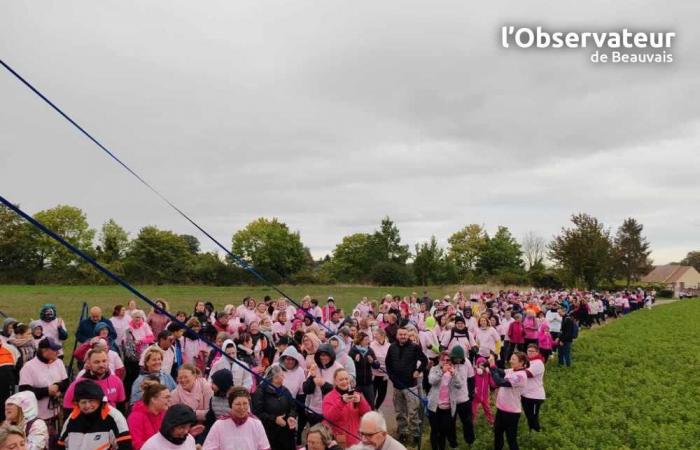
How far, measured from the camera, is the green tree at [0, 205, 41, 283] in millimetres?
57750

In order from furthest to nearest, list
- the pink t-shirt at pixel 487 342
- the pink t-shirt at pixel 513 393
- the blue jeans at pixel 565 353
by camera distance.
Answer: the blue jeans at pixel 565 353 < the pink t-shirt at pixel 487 342 < the pink t-shirt at pixel 513 393

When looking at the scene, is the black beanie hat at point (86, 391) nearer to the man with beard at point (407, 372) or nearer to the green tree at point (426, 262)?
the man with beard at point (407, 372)

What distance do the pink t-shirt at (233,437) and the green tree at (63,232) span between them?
61283 millimetres

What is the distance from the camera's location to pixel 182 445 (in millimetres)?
4297

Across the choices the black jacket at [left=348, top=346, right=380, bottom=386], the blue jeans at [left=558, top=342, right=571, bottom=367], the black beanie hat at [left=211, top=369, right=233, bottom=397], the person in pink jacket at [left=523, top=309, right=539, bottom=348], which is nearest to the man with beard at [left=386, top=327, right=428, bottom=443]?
the black jacket at [left=348, top=346, right=380, bottom=386]

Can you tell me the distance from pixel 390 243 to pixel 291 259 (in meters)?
13.3

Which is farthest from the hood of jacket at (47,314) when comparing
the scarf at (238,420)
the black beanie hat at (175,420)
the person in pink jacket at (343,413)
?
the black beanie hat at (175,420)

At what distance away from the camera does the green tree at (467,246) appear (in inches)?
3524

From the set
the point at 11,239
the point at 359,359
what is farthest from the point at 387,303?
the point at 11,239

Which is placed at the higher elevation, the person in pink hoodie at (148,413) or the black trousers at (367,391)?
the person in pink hoodie at (148,413)

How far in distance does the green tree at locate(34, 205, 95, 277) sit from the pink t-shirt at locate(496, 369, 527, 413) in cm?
6040

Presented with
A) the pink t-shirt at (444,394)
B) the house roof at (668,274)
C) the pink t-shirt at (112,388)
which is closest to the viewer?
the pink t-shirt at (112,388)

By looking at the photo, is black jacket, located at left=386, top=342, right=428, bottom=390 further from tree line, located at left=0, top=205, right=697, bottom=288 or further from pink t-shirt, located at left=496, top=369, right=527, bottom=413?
tree line, located at left=0, top=205, right=697, bottom=288

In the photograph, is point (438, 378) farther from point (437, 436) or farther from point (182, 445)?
point (182, 445)
